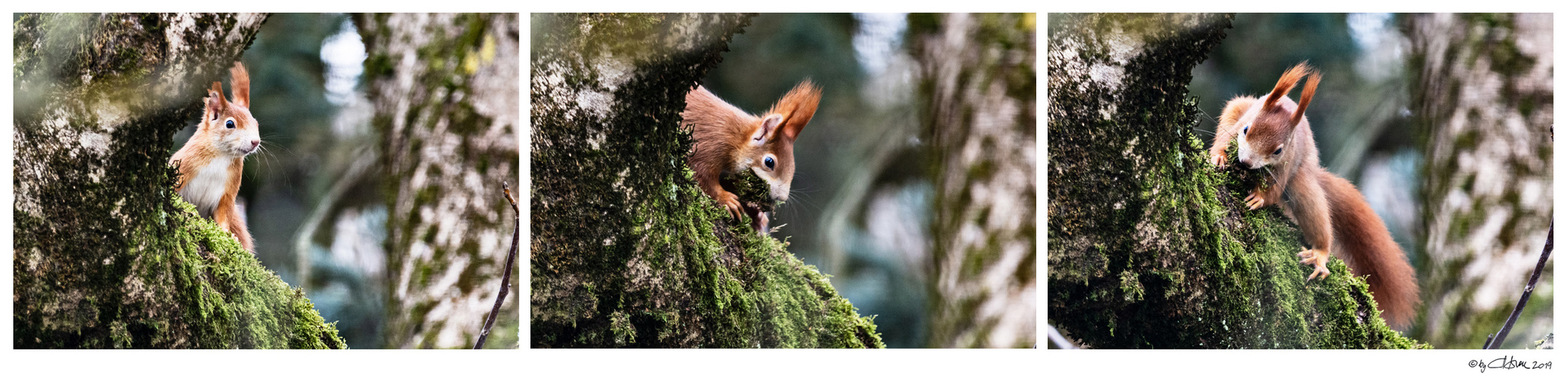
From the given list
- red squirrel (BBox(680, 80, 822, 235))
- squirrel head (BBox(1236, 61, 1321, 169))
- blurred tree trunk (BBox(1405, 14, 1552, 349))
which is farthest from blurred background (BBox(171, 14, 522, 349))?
blurred tree trunk (BBox(1405, 14, 1552, 349))

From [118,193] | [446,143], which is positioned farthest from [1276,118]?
[118,193]

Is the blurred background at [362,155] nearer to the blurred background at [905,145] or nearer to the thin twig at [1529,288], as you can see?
the blurred background at [905,145]

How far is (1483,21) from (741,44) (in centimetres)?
222

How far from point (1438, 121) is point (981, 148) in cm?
138

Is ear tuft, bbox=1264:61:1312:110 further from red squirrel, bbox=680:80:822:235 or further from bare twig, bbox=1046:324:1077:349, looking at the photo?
red squirrel, bbox=680:80:822:235

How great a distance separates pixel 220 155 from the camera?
311 cm

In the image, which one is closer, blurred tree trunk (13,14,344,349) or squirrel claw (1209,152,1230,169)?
blurred tree trunk (13,14,344,349)

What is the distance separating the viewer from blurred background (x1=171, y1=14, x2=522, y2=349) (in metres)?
3.11

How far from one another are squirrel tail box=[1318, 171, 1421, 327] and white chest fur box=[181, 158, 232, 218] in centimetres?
331

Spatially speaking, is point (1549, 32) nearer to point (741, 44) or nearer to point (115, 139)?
point (741, 44)

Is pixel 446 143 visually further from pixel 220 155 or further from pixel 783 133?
pixel 783 133

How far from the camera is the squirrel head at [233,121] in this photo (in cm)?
308

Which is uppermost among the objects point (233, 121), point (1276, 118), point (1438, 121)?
point (233, 121)

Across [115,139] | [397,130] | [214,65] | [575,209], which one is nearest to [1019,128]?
[575,209]
